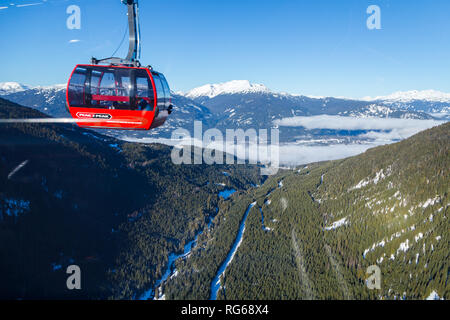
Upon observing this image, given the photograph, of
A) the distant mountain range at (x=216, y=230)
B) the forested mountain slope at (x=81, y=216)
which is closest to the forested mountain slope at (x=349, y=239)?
the distant mountain range at (x=216, y=230)

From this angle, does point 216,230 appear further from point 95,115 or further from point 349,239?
point 95,115

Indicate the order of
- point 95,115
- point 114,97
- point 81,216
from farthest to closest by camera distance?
point 81,216 < point 114,97 < point 95,115

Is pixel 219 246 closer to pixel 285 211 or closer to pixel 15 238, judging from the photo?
pixel 285 211

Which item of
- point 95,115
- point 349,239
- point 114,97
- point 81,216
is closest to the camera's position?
point 95,115

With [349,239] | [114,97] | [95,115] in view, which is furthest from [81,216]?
[114,97]

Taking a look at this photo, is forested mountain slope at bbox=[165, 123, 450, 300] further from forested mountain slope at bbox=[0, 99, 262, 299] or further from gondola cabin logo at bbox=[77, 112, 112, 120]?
gondola cabin logo at bbox=[77, 112, 112, 120]

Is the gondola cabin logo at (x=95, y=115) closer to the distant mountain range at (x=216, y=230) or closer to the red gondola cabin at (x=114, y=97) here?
the red gondola cabin at (x=114, y=97)

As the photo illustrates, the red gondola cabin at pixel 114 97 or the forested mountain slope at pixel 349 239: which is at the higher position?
the red gondola cabin at pixel 114 97
